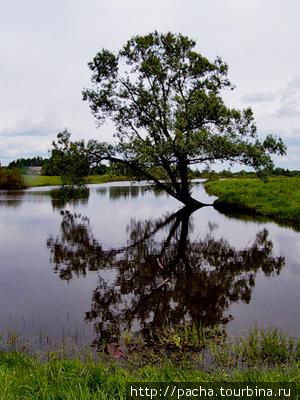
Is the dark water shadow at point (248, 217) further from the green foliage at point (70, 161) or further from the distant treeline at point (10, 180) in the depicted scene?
the distant treeline at point (10, 180)

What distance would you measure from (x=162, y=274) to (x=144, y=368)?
8.89m

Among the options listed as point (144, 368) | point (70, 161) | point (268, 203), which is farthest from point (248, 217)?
point (144, 368)

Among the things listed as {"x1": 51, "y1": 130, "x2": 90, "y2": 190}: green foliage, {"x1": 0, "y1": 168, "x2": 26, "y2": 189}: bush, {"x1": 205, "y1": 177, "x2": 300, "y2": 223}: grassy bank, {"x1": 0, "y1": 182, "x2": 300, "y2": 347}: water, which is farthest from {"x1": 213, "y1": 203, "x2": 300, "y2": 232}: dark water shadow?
{"x1": 0, "y1": 168, "x2": 26, "y2": 189}: bush

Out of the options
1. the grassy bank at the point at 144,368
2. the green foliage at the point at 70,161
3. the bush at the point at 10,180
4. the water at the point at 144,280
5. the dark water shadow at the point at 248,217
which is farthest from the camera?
the bush at the point at 10,180

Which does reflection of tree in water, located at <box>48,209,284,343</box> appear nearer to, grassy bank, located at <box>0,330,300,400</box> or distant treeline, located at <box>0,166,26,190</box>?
grassy bank, located at <box>0,330,300,400</box>

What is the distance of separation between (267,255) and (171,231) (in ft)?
32.6

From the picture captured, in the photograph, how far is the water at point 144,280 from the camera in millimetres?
11438

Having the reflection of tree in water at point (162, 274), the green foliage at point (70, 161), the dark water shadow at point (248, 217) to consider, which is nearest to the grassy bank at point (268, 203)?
the dark water shadow at point (248, 217)

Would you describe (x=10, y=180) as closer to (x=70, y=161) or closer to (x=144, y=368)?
(x=70, y=161)

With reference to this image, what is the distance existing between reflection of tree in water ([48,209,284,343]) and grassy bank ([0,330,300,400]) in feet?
5.65

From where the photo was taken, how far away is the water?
37.5 ft

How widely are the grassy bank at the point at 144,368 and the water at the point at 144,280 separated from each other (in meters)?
1.35

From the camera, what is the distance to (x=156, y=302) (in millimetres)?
13078

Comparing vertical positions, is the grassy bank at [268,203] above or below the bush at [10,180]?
below
